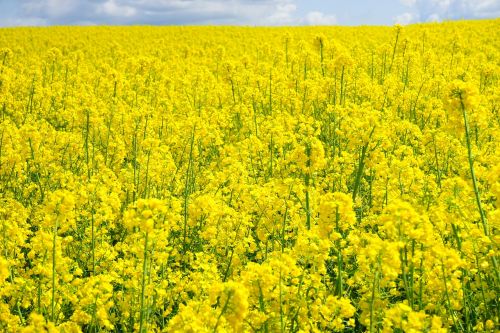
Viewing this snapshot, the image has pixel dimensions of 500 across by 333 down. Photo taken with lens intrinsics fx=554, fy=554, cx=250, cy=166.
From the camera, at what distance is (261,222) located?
5.02 m

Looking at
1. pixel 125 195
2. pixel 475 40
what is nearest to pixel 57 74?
pixel 125 195

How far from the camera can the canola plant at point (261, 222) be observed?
3271 mm

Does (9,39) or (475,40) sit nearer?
(475,40)

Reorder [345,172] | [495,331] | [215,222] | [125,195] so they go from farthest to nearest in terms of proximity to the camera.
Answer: [125,195]
[345,172]
[215,222]
[495,331]

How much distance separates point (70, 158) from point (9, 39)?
2186cm

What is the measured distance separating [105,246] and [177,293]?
86 cm

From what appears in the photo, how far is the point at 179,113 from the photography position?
35.7 ft

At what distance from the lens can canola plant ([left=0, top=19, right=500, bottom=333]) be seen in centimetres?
327

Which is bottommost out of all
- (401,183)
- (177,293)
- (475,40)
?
(177,293)

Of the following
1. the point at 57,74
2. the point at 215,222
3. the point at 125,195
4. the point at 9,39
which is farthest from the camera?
the point at 9,39

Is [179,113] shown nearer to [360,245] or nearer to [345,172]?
[345,172]

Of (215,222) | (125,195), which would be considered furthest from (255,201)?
(125,195)

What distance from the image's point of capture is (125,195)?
6.58 m

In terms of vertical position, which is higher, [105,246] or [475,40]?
[475,40]
